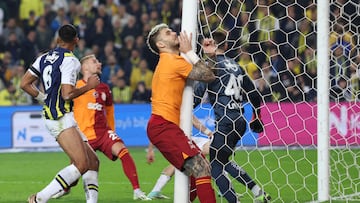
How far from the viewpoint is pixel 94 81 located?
8.48 m

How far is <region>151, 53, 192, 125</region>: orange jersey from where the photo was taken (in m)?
7.62

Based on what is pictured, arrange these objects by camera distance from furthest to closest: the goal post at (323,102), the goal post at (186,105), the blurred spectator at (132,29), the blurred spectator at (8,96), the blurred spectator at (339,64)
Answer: the blurred spectator at (132,29) → the blurred spectator at (8,96) → the blurred spectator at (339,64) → the goal post at (323,102) → the goal post at (186,105)

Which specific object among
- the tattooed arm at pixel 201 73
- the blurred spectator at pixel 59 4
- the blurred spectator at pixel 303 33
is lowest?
the blurred spectator at pixel 59 4

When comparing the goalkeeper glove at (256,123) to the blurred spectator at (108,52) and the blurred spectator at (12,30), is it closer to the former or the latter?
the blurred spectator at (108,52)

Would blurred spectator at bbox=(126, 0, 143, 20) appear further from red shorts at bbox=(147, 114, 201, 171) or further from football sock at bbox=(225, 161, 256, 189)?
red shorts at bbox=(147, 114, 201, 171)

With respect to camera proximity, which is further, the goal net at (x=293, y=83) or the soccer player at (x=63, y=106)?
the goal net at (x=293, y=83)

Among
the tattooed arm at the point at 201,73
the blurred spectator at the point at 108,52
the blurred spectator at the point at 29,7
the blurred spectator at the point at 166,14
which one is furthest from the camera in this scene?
the blurred spectator at the point at 29,7

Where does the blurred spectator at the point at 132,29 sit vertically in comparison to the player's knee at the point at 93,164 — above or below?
below

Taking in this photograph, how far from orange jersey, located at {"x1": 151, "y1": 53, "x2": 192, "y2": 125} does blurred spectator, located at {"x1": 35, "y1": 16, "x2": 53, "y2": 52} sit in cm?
1350

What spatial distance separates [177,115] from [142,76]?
11962 millimetres

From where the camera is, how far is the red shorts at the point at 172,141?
7570 mm

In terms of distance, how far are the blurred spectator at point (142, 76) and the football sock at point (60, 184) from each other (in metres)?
11.0

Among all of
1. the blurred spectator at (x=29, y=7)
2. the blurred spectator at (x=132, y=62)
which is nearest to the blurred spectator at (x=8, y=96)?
the blurred spectator at (x=132, y=62)

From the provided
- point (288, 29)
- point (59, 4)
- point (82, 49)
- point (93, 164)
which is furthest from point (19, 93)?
point (93, 164)
